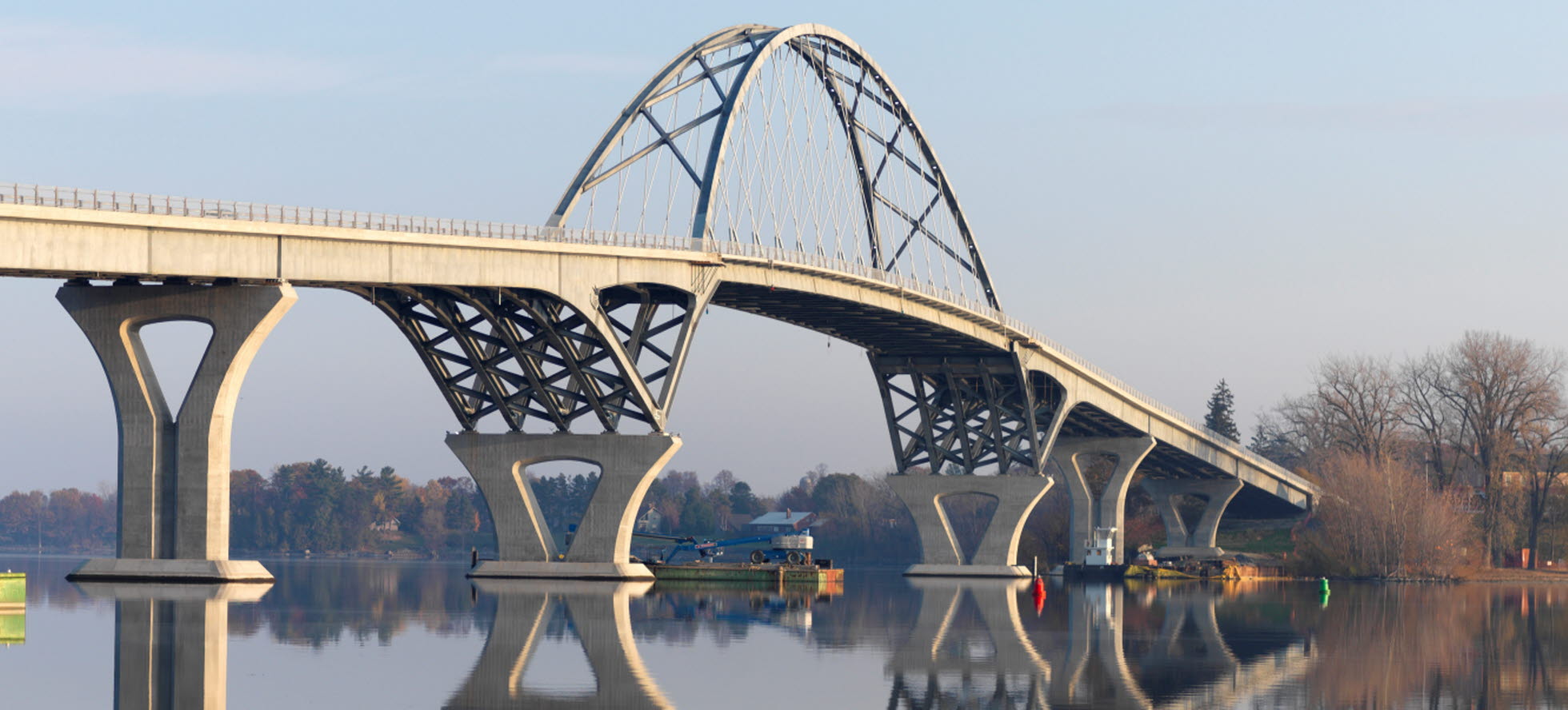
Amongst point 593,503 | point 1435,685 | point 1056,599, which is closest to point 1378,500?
point 1056,599

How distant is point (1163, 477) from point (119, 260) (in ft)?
374

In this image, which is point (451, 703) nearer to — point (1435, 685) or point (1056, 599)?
point (1435, 685)

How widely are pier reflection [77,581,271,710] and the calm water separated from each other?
13 centimetres

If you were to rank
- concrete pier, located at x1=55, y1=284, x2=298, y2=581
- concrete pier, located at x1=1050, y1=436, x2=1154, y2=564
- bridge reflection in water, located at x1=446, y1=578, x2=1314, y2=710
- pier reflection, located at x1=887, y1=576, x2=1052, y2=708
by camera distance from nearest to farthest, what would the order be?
bridge reflection in water, located at x1=446, y1=578, x2=1314, y2=710 < pier reflection, located at x1=887, y1=576, x2=1052, y2=708 < concrete pier, located at x1=55, y1=284, x2=298, y2=581 < concrete pier, located at x1=1050, y1=436, x2=1154, y2=564

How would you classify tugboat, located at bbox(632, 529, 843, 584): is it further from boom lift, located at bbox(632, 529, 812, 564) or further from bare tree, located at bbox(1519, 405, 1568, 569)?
bare tree, located at bbox(1519, 405, 1568, 569)

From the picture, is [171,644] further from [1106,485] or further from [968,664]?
[1106,485]

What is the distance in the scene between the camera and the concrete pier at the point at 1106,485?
434 feet

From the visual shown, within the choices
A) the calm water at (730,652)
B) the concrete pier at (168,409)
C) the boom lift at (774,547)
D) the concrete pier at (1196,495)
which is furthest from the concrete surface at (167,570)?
the concrete pier at (1196,495)

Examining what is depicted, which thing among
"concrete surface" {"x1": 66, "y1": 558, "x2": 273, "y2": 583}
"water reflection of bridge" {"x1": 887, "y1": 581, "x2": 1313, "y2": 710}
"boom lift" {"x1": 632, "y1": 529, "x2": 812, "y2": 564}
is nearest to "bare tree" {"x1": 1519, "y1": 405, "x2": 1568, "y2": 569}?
"boom lift" {"x1": 632, "y1": 529, "x2": 812, "y2": 564}

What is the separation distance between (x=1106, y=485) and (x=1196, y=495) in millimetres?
22949

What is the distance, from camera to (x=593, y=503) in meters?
82.1

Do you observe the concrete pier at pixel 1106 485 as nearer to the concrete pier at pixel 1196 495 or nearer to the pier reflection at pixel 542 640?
the concrete pier at pixel 1196 495

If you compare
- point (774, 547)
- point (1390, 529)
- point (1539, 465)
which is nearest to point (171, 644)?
point (774, 547)

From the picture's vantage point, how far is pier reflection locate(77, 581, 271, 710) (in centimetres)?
2998
